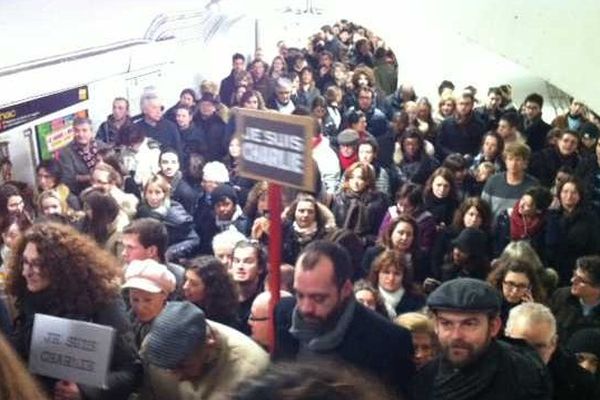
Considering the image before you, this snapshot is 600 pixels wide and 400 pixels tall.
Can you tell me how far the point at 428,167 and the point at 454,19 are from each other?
7.84ft

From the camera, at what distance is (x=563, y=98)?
44.1 ft

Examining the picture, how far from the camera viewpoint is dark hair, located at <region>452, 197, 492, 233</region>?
215 inches

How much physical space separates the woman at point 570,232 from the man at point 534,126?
271 cm

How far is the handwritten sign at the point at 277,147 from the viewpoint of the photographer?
9.93ft

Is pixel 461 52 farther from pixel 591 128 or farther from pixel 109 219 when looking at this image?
pixel 109 219

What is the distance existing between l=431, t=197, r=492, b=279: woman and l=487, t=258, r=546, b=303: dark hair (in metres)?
0.95

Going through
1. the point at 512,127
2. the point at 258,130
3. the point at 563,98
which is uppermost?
the point at 258,130

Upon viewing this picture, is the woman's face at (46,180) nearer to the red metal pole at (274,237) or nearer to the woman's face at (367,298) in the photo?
the woman's face at (367,298)

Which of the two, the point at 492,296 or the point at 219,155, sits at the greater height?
the point at 492,296

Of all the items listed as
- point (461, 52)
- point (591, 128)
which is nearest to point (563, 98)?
point (461, 52)

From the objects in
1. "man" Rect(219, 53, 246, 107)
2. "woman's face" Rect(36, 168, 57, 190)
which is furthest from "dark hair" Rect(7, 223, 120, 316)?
"man" Rect(219, 53, 246, 107)

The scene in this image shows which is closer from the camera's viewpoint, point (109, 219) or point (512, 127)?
point (109, 219)

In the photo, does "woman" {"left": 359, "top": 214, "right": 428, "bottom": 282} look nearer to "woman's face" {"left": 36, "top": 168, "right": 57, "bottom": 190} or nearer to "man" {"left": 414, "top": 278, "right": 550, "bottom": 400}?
"man" {"left": 414, "top": 278, "right": 550, "bottom": 400}

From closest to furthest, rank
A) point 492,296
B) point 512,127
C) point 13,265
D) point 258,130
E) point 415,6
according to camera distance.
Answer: point 492,296 → point 258,130 → point 13,265 → point 415,6 → point 512,127
